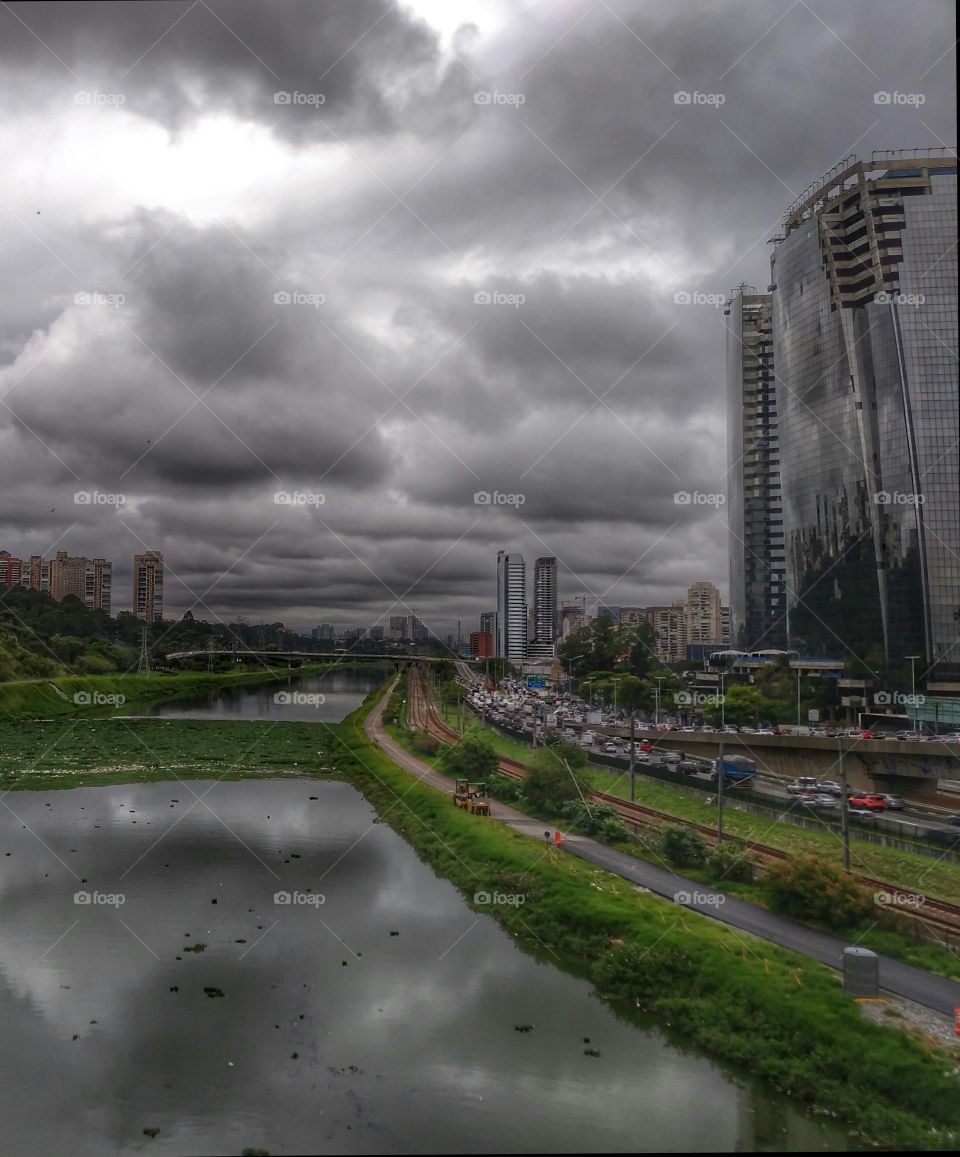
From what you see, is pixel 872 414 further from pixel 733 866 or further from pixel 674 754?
pixel 733 866

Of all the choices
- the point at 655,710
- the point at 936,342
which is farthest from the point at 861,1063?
the point at 936,342

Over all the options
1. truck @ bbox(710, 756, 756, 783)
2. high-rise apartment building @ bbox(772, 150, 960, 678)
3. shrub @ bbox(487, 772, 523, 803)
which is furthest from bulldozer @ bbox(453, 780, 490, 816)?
high-rise apartment building @ bbox(772, 150, 960, 678)

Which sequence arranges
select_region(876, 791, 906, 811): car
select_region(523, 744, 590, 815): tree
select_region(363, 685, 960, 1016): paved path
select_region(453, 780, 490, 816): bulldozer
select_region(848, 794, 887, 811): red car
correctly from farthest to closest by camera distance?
select_region(876, 791, 906, 811): car, select_region(848, 794, 887, 811): red car, select_region(453, 780, 490, 816): bulldozer, select_region(523, 744, 590, 815): tree, select_region(363, 685, 960, 1016): paved path


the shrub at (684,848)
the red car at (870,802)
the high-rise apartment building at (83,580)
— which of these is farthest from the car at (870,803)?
the high-rise apartment building at (83,580)

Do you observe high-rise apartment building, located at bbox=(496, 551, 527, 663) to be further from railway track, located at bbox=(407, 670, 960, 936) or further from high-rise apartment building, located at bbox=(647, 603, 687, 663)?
railway track, located at bbox=(407, 670, 960, 936)

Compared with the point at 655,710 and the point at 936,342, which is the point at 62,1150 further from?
the point at 936,342

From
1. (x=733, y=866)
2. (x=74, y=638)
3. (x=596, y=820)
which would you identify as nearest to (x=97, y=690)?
(x=74, y=638)
